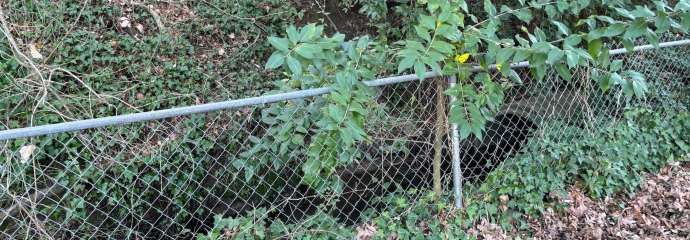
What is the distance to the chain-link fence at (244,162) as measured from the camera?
2.80 meters

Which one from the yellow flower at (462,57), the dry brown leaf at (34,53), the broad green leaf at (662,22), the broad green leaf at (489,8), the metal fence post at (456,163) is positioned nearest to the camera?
the broad green leaf at (662,22)

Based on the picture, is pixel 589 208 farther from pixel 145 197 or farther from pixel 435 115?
pixel 145 197

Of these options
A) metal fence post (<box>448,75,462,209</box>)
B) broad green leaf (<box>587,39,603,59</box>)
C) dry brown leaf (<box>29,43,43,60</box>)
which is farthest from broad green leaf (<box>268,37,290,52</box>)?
dry brown leaf (<box>29,43,43,60</box>)

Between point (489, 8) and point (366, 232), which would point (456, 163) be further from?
point (489, 8)

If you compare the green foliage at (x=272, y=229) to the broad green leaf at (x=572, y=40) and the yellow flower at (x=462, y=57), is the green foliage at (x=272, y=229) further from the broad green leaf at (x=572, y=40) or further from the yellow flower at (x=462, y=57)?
the broad green leaf at (x=572, y=40)

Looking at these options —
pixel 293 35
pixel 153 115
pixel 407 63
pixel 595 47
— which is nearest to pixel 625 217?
pixel 595 47

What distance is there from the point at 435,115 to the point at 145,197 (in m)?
2.27

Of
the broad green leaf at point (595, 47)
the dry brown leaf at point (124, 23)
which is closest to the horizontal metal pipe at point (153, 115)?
the broad green leaf at point (595, 47)

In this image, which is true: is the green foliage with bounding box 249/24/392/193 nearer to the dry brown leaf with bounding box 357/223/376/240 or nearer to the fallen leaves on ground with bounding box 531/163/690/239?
the dry brown leaf with bounding box 357/223/376/240

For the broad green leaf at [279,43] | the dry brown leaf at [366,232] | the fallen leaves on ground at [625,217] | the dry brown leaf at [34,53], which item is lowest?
the fallen leaves on ground at [625,217]

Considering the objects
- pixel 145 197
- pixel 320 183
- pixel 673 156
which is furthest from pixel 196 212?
pixel 673 156

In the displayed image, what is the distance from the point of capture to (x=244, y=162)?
2742mm

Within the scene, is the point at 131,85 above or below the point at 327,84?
below

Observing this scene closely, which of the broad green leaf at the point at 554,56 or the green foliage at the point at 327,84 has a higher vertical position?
the broad green leaf at the point at 554,56
